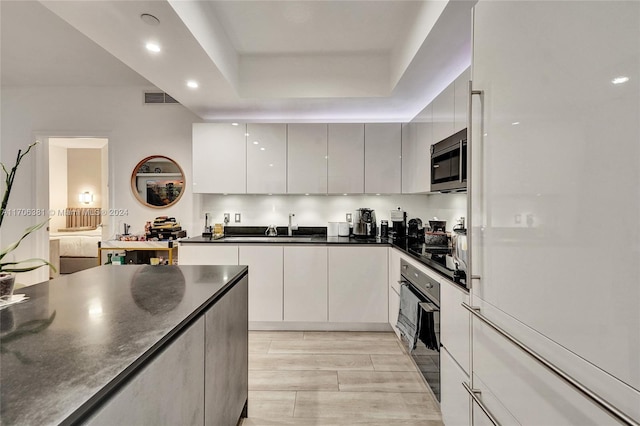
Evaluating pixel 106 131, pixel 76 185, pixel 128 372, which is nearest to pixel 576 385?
pixel 128 372

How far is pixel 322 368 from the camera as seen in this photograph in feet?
7.93

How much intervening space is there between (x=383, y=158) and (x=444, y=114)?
1.20m

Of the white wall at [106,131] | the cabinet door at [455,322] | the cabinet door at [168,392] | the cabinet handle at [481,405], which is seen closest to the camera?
the cabinet door at [168,392]

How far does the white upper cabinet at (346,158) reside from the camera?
341cm

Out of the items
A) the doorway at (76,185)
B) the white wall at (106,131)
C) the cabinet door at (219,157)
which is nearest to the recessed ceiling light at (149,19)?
the cabinet door at (219,157)

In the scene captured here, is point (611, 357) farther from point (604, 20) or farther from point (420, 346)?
point (420, 346)

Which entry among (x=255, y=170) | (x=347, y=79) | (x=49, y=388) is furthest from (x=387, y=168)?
(x=49, y=388)

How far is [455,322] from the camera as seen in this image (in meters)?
1.56

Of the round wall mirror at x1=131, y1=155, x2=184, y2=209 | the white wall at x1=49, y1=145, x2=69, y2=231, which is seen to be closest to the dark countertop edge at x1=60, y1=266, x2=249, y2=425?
the round wall mirror at x1=131, y1=155, x2=184, y2=209

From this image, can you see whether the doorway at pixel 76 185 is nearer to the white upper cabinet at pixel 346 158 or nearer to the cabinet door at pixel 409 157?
the white upper cabinet at pixel 346 158

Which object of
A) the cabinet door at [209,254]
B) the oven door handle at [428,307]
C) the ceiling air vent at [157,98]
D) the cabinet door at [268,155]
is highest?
the ceiling air vent at [157,98]

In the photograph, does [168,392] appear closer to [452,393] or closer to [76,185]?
[452,393]

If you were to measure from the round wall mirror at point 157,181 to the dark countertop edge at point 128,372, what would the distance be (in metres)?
3.04

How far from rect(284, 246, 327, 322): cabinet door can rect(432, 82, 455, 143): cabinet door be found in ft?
5.14
